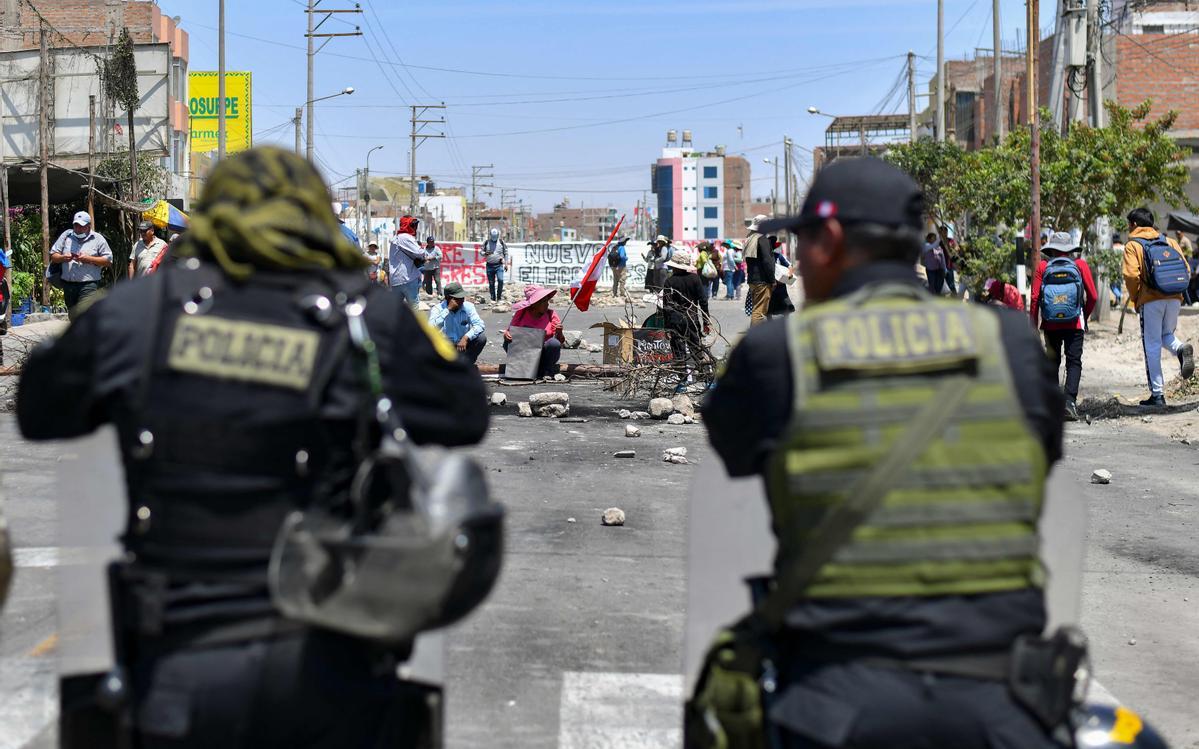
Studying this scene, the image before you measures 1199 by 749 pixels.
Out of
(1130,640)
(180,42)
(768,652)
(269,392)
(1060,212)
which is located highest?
(180,42)

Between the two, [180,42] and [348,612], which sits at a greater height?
[180,42]

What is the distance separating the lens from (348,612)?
2422 millimetres

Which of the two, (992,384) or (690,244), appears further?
(690,244)

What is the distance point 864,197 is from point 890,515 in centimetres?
59

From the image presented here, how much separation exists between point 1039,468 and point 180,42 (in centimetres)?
5330

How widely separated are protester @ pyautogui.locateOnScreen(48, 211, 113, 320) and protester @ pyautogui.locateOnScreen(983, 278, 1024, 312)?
984 centimetres

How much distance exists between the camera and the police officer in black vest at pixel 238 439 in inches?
96.0

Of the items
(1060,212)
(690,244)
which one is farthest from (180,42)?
(1060,212)

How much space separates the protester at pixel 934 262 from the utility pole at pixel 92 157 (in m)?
14.8

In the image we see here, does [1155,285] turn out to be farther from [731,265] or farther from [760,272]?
[731,265]

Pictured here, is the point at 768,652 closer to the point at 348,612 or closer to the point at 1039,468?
the point at 1039,468

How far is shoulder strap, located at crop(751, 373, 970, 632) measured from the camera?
2416 millimetres

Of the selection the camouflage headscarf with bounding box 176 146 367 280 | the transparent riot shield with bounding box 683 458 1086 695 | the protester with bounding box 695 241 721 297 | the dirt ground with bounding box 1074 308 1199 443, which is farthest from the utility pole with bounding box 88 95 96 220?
the transparent riot shield with bounding box 683 458 1086 695

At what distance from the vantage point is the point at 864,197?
2.59 metres
